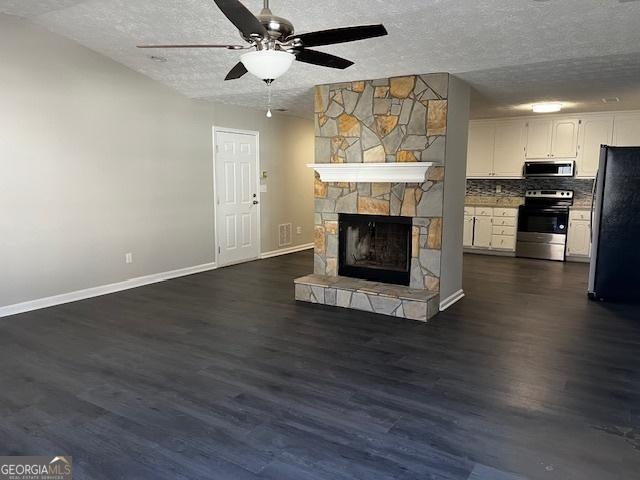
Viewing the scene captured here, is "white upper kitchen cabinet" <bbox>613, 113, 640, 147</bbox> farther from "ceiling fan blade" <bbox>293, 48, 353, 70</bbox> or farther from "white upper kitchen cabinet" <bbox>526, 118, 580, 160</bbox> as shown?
"ceiling fan blade" <bbox>293, 48, 353, 70</bbox>

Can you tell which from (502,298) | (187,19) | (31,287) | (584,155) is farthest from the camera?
(584,155)

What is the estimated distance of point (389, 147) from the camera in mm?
4773

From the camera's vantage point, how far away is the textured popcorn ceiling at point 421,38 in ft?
11.0

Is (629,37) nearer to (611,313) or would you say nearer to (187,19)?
(611,313)

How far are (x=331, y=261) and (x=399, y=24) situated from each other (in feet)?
8.63

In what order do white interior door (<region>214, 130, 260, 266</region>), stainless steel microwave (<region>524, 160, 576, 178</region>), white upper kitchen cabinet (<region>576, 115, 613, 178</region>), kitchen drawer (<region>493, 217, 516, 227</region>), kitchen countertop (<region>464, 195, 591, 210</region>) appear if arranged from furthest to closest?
kitchen drawer (<region>493, 217, 516, 227</region>) → kitchen countertop (<region>464, 195, 591, 210</region>) → stainless steel microwave (<region>524, 160, 576, 178</region>) → white upper kitchen cabinet (<region>576, 115, 613, 178</region>) → white interior door (<region>214, 130, 260, 266</region>)

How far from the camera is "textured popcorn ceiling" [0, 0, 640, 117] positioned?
335cm

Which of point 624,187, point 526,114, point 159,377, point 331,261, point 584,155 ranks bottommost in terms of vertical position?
point 159,377

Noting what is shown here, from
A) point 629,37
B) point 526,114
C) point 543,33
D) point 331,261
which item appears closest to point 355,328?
point 331,261

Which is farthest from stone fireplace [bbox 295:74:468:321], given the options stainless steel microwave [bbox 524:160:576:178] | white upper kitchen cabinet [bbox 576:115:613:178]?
white upper kitchen cabinet [bbox 576:115:613:178]

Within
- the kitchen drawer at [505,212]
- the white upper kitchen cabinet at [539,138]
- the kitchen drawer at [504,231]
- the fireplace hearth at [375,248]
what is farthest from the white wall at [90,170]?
the white upper kitchen cabinet at [539,138]

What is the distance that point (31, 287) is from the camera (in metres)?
4.68

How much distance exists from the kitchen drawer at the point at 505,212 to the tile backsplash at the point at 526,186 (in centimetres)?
60

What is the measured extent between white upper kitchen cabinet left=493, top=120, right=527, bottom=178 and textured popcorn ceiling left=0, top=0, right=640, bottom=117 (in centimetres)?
223
